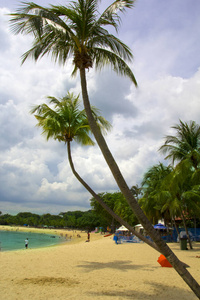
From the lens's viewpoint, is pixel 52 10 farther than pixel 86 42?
No

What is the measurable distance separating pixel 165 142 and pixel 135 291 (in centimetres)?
952

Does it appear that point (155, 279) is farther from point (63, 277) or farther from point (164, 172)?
point (164, 172)

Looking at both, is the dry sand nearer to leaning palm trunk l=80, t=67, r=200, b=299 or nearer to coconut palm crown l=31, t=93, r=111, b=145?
leaning palm trunk l=80, t=67, r=200, b=299

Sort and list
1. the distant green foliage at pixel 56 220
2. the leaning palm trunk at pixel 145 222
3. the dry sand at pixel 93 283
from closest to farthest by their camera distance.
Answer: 1. the leaning palm trunk at pixel 145 222
2. the dry sand at pixel 93 283
3. the distant green foliage at pixel 56 220

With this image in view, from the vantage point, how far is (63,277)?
816 centimetres

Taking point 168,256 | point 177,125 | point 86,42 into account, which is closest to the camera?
point 168,256

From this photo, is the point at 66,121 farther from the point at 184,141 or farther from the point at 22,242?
the point at 22,242

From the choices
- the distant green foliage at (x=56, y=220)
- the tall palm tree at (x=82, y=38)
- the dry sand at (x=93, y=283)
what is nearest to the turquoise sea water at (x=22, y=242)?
the distant green foliage at (x=56, y=220)

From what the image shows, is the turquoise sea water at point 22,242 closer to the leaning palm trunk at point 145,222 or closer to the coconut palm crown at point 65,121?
the coconut palm crown at point 65,121

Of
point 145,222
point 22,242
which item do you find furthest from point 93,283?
point 22,242

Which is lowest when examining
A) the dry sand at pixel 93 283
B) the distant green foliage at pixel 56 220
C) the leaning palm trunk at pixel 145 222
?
the distant green foliage at pixel 56 220

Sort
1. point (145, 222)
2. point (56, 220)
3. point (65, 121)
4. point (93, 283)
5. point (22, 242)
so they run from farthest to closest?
1. point (56, 220)
2. point (22, 242)
3. point (65, 121)
4. point (93, 283)
5. point (145, 222)

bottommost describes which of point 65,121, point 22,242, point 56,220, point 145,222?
point 56,220

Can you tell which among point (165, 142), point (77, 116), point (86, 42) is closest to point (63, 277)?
point (77, 116)
